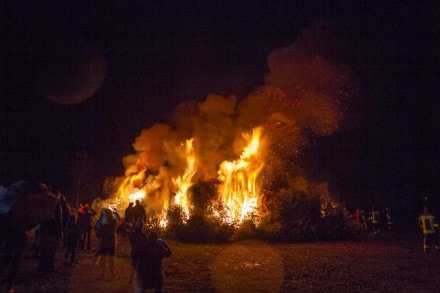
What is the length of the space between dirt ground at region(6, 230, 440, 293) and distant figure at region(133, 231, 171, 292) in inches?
105

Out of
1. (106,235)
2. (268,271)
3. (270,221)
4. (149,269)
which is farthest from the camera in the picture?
(270,221)

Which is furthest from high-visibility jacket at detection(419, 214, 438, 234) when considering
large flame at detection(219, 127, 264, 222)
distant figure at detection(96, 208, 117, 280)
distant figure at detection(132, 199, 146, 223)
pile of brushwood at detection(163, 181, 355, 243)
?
distant figure at detection(96, 208, 117, 280)

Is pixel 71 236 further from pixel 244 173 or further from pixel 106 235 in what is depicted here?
pixel 244 173

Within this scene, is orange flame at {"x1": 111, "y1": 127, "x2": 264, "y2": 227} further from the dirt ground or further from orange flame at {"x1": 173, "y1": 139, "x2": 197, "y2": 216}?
the dirt ground

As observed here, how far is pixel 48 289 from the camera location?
417 inches

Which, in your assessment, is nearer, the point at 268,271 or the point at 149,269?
the point at 149,269

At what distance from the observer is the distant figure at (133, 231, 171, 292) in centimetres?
844

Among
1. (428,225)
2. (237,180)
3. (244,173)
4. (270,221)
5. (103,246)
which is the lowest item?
(103,246)

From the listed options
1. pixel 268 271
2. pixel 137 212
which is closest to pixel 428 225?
pixel 268 271

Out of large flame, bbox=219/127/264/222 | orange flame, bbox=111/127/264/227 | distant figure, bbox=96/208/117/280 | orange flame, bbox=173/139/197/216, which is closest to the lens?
distant figure, bbox=96/208/117/280

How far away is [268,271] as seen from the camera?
14.2 m

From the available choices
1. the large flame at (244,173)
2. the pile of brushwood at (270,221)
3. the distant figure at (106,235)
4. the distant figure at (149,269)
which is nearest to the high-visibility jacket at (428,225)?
the pile of brushwood at (270,221)

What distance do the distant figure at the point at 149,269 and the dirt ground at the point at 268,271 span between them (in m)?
2.68

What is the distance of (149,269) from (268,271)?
6574mm
